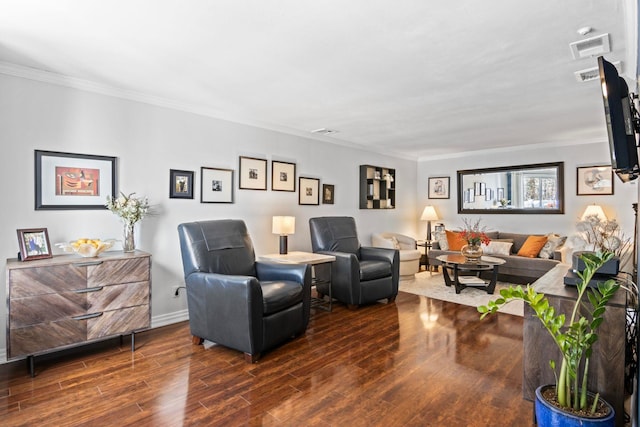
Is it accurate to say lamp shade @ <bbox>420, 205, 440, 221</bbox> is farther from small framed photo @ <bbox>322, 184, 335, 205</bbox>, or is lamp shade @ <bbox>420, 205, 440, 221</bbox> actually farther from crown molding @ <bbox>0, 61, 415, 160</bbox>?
crown molding @ <bbox>0, 61, 415, 160</bbox>

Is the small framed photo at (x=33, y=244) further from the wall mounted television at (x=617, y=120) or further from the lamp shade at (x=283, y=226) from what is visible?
the wall mounted television at (x=617, y=120)

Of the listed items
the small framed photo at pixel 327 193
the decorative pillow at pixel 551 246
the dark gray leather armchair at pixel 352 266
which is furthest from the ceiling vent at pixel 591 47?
the decorative pillow at pixel 551 246

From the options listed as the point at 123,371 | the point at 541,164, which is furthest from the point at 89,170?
the point at 541,164

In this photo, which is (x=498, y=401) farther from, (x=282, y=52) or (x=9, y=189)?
(x=9, y=189)

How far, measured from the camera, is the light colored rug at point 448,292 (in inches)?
171

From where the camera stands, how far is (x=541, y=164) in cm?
591

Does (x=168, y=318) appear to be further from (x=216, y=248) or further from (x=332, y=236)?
(x=332, y=236)

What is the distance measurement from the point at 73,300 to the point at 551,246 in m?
6.06

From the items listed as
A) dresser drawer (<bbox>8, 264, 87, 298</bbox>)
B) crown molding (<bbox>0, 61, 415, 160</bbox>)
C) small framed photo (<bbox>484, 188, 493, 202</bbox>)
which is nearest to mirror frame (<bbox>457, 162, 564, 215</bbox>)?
small framed photo (<bbox>484, 188, 493, 202</bbox>)

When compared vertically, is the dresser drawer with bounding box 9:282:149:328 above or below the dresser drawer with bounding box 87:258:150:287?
below

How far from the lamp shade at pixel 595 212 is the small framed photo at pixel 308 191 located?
13.6ft

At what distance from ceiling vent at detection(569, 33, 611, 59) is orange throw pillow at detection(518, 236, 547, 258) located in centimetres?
358

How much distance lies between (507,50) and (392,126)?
2.31 metres

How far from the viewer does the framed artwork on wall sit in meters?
2.96
